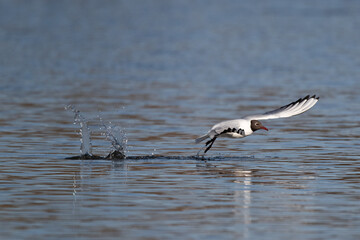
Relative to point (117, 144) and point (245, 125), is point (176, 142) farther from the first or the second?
point (245, 125)

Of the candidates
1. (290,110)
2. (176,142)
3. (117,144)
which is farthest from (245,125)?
(176,142)

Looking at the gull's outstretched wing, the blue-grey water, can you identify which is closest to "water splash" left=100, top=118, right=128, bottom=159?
the blue-grey water

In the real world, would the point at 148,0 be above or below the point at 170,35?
above

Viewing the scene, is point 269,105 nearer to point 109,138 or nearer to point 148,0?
point 109,138

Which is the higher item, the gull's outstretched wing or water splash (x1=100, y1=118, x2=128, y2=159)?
the gull's outstretched wing

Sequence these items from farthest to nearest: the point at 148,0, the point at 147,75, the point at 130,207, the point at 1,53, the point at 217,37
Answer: the point at 148,0, the point at 217,37, the point at 1,53, the point at 147,75, the point at 130,207

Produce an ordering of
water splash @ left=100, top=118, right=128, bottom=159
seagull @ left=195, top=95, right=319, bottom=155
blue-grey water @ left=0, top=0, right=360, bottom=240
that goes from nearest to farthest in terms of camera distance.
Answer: blue-grey water @ left=0, top=0, right=360, bottom=240 → seagull @ left=195, top=95, right=319, bottom=155 → water splash @ left=100, top=118, right=128, bottom=159

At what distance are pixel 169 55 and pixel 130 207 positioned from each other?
35.7m

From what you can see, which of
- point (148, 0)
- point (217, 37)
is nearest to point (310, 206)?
point (217, 37)

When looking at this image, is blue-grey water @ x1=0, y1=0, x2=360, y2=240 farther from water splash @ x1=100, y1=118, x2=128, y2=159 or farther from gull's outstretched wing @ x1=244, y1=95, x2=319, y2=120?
gull's outstretched wing @ x1=244, y1=95, x2=319, y2=120

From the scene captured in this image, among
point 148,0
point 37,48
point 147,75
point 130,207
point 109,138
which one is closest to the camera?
point 130,207

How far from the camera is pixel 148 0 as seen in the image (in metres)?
133

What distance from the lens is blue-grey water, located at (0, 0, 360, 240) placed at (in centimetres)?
1249

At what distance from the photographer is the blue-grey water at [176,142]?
41.0 feet
